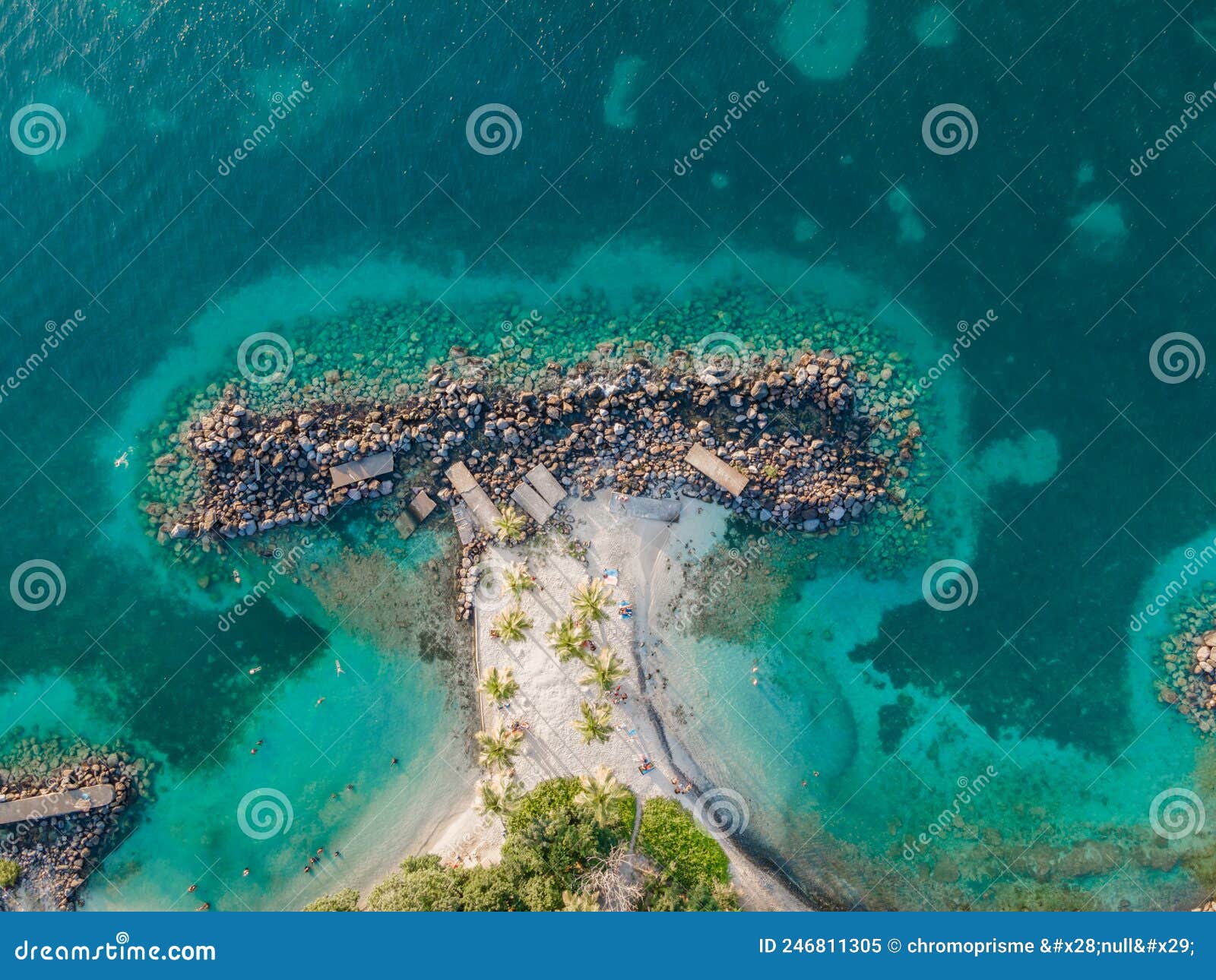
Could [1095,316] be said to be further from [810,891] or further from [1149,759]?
[810,891]

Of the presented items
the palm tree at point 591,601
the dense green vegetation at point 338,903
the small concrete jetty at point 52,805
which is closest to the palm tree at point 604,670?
the palm tree at point 591,601

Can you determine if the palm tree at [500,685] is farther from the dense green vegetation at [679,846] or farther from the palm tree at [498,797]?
the dense green vegetation at [679,846]

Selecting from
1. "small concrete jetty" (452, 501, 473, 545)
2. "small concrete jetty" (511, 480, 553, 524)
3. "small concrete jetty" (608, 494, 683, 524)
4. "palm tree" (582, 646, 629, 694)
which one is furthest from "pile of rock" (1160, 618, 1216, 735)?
"small concrete jetty" (452, 501, 473, 545)

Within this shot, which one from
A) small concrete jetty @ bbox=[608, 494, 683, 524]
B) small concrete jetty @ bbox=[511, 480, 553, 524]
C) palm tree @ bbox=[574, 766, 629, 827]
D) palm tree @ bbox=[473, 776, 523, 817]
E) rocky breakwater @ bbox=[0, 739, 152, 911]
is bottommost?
rocky breakwater @ bbox=[0, 739, 152, 911]

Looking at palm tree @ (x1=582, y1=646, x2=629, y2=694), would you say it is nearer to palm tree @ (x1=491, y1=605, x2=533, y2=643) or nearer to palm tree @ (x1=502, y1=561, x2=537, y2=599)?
palm tree @ (x1=491, y1=605, x2=533, y2=643)

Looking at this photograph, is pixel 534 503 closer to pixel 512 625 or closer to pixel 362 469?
pixel 512 625
